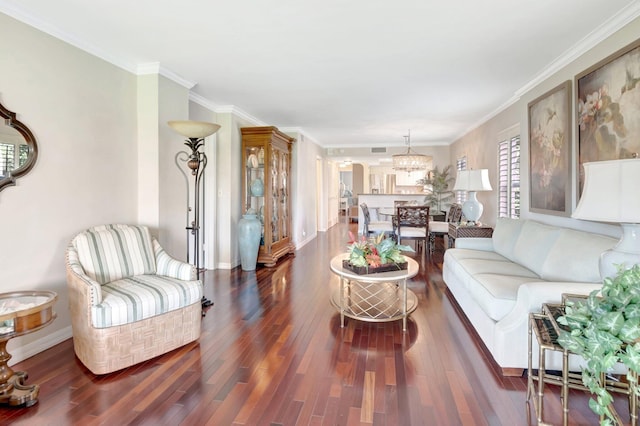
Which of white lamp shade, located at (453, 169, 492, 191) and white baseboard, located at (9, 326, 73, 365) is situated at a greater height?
white lamp shade, located at (453, 169, 492, 191)

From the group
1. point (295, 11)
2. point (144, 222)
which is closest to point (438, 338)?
point (295, 11)

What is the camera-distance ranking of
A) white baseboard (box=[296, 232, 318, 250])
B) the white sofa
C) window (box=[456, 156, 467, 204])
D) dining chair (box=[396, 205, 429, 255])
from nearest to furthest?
the white sofa, dining chair (box=[396, 205, 429, 255]), white baseboard (box=[296, 232, 318, 250]), window (box=[456, 156, 467, 204])

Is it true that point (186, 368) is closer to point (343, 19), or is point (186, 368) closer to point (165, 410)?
point (165, 410)

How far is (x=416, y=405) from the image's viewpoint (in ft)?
6.61

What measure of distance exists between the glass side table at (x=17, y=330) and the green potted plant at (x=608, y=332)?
9.05 ft

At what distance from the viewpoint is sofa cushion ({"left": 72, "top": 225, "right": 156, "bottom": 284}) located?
8.97 ft

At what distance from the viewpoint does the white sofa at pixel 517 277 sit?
7.41 ft

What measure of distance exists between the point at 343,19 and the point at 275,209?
3.86 meters

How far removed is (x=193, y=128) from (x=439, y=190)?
669cm

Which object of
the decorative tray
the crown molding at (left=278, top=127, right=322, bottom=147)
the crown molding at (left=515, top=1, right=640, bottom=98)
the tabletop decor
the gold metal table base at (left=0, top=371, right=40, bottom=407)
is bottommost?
the gold metal table base at (left=0, top=371, right=40, bottom=407)

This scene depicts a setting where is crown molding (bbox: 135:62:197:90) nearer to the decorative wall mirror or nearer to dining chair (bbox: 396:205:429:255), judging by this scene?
the decorative wall mirror

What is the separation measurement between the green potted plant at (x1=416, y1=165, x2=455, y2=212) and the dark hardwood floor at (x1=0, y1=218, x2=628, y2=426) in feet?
18.1

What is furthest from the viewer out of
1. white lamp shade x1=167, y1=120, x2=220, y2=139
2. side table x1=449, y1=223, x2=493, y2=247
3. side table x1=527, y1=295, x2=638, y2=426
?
side table x1=449, y1=223, x2=493, y2=247

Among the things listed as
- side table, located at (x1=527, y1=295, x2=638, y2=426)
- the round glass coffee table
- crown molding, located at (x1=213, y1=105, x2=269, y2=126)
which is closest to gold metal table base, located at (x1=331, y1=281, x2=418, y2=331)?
the round glass coffee table
